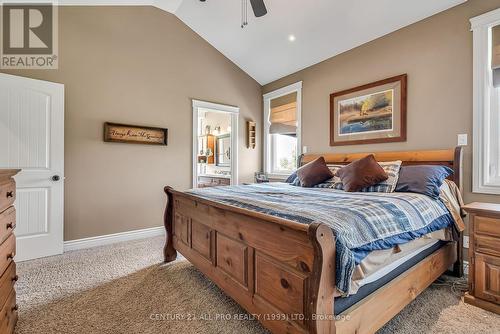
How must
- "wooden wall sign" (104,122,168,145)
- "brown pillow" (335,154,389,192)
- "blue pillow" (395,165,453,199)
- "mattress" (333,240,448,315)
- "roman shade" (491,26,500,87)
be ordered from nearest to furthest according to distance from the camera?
"mattress" (333,240,448,315)
"blue pillow" (395,165,453,199)
"roman shade" (491,26,500,87)
"brown pillow" (335,154,389,192)
"wooden wall sign" (104,122,168,145)

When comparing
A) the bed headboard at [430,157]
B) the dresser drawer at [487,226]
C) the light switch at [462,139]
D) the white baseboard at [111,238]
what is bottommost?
the white baseboard at [111,238]

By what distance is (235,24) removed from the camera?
3752 mm

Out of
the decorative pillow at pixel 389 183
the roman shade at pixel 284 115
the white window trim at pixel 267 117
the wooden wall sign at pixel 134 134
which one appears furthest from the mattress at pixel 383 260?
the wooden wall sign at pixel 134 134

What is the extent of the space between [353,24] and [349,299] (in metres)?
3.23

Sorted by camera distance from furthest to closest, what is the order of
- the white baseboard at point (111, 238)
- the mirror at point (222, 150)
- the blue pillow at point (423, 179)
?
the mirror at point (222, 150)
the white baseboard at point (111, 238)
the blue pillow at point (423, 179)

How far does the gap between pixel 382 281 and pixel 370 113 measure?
2.43 meters

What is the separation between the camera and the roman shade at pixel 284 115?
4395 millimetres

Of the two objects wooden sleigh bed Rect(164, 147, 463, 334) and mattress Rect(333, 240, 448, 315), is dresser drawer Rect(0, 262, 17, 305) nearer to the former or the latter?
wooden sleigh bed Rect(164, 147, 463, 334)

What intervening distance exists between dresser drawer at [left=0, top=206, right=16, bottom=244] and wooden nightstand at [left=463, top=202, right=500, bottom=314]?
314 centimetres

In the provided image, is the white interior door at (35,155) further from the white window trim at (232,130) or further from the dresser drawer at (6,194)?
the white window trim at (232,130)

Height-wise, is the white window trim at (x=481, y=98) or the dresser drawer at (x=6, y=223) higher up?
the white window trim at (x=481, y=98)

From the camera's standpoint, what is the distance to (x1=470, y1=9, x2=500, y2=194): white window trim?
7.73ft

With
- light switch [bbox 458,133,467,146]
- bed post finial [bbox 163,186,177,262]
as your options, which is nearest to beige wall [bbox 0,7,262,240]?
bed post finial [bbox 163,186,177,262]

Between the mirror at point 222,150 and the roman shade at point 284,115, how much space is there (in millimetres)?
1542
